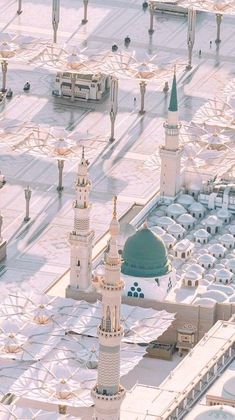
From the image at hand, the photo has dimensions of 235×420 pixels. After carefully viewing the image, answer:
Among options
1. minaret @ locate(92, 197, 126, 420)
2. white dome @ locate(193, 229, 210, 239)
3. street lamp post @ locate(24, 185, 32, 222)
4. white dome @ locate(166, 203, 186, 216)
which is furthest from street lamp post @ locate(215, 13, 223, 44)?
minaret @ locate(92, 197, 126, 420)

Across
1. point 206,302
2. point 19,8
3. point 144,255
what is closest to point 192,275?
point 206,302

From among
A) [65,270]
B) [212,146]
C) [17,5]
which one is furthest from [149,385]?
[17,5]

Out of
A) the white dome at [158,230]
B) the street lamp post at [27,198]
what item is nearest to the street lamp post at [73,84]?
the street lamp post at [27,198]

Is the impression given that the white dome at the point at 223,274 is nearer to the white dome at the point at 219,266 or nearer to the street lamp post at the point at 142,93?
the white dome at the point at 219,266

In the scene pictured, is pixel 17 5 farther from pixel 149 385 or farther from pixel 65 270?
pixel 149 385

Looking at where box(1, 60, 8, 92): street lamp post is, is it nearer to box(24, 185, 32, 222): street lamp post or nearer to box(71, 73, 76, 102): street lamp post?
box(71, 73, 76, 102): street lamp post

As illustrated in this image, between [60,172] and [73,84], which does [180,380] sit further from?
[73,84]
